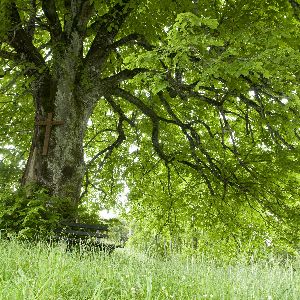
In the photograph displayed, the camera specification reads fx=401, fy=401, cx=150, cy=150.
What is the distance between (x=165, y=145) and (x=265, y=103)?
3941 mm

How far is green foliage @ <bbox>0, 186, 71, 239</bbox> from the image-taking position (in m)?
6.99

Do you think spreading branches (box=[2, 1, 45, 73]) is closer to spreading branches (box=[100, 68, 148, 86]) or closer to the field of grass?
spreading branches (box=[100, 68, 148, 86])

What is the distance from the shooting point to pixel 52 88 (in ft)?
29.0

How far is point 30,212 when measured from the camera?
22.7 ft

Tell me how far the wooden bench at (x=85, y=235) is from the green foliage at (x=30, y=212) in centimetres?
20

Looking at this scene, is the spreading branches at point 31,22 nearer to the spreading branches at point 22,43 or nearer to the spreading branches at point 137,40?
the spreading branches at point 22,43

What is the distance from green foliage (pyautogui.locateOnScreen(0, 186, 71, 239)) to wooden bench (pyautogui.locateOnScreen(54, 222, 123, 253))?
20 cm

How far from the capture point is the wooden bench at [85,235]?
7.14 meters

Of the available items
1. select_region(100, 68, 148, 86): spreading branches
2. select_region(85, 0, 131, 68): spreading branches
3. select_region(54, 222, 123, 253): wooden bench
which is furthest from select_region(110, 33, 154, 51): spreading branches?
select_region(54, 222, 123, 253): wooden bench

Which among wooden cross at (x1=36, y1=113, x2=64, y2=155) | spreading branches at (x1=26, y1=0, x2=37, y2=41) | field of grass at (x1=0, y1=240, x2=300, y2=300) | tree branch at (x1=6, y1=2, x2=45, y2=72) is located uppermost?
spreading branches at (x1=26, y1=0, x2=37, y2=41)

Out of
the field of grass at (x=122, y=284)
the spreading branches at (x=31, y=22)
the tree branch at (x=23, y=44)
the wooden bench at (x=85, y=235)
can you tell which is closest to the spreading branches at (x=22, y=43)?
the tree branch at (x=23, y=44)

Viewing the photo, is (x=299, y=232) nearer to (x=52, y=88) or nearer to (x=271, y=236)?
(x=271, y=236)

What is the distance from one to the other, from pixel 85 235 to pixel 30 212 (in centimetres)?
116

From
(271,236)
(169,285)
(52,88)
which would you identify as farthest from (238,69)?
(271,236)
